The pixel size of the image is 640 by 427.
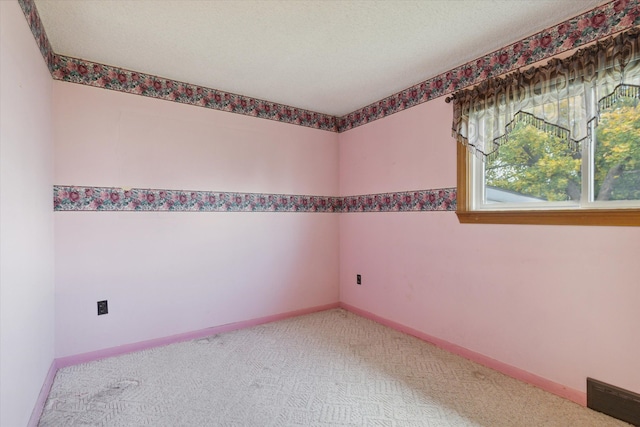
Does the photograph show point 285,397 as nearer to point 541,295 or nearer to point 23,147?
point 541,295

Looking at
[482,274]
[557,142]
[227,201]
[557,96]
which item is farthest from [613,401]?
[227,201]

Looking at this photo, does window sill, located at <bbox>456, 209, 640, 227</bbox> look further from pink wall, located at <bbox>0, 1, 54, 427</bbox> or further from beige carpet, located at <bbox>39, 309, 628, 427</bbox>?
pink wall, located at <bbox>0, 1, 54, 427</bbox>

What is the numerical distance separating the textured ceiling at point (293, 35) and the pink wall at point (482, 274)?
23.2 inches

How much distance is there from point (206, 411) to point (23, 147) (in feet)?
5.61

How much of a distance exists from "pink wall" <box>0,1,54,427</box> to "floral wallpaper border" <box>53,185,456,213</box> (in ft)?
0.87

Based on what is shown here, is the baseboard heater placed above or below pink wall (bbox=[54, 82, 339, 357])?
below

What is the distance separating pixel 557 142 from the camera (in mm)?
1983

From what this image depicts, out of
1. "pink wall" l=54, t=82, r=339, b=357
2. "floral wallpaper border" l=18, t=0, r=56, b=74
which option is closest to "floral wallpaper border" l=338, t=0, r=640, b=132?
"pink wall" l=54, t=82, r=339, b=357

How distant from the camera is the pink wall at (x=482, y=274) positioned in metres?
1.73

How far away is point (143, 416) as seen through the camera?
68.6 inches

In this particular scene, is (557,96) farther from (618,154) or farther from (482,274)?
(482,274)

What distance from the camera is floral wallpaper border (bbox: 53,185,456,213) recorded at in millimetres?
2365

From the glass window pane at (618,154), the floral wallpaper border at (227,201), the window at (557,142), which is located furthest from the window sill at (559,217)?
the floral wallpaper border at (227,201)

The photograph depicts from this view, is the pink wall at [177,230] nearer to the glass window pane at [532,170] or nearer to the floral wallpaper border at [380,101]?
the floral wallpaper border at [380,101]
